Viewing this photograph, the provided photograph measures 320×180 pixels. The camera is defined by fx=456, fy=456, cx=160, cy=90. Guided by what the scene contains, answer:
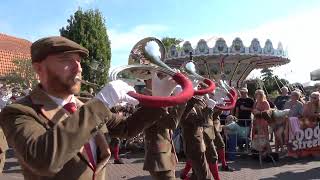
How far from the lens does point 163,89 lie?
3.02 meters

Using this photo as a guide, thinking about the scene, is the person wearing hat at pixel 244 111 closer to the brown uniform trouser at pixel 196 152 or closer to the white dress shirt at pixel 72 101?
the brown uniform trouser at pixel 196 152

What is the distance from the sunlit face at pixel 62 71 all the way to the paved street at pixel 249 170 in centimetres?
625

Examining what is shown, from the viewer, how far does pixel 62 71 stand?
87.0 inches

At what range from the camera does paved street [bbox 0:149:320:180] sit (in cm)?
834

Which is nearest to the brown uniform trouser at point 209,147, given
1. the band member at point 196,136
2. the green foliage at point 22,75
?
the band member at point 196,136

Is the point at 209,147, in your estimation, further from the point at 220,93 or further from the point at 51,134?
the point at 51,134

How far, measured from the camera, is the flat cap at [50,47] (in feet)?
7.25

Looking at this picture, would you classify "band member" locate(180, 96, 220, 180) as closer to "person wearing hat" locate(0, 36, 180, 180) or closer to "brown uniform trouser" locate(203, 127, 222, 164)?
"brown uniform trouser" locate(203, 127, 222, 164)

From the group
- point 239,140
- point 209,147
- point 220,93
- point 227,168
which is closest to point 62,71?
point 220,93

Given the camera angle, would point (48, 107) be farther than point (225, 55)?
No

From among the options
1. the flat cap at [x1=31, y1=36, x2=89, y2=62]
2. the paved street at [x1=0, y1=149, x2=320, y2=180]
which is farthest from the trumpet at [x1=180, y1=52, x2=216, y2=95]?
the paved street at [x1=0, y1=149, x2=320, y2=180]

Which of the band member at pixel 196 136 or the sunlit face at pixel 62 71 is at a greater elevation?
the sunlit face at pixel 62 71

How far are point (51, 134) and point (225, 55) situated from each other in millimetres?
21803

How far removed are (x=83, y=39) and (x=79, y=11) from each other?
2.32 meters
